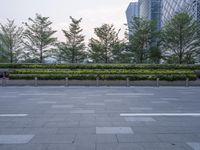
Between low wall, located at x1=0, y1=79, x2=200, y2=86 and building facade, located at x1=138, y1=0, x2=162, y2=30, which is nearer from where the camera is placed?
low wall, located at x1=0, y1=79, x2=200, y2=86

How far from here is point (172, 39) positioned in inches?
1305

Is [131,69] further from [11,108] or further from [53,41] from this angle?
[11,108]

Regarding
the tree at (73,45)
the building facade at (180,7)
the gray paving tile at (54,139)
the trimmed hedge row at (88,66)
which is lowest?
the gray paving tile at (54,139)

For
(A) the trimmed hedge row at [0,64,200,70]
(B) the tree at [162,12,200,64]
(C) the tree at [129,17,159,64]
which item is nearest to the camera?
(A) the trimmed hedge row at [0,64,200,70]

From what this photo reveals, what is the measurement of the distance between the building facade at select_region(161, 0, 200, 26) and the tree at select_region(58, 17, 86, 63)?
46.0 ft

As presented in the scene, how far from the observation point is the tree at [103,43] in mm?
36000

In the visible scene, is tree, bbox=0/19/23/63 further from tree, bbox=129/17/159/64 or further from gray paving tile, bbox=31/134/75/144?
gray paving tile, bbox=31/134/75/144

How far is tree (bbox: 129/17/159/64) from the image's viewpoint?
114 feet

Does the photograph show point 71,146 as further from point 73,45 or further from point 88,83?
point 73,45

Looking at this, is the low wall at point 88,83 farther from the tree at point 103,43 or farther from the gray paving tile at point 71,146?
the gray paving tile at point 71,146

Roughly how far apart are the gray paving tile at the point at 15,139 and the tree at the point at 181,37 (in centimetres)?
2902

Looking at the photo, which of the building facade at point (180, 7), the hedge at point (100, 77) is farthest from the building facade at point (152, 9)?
the hedge at point (100, 77)

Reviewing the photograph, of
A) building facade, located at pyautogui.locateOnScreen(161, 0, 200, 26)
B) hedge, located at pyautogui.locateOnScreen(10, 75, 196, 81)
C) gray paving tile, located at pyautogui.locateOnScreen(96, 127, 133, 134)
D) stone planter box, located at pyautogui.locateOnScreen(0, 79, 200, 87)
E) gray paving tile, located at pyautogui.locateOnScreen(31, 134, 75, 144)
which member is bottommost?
gray paving tile, located at pyautogui.locateOnScreen(31, 134, 75, 144)

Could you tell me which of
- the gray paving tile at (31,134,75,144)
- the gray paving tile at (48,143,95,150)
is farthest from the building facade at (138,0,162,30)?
the gray paving tile at (48,143,95,150)
